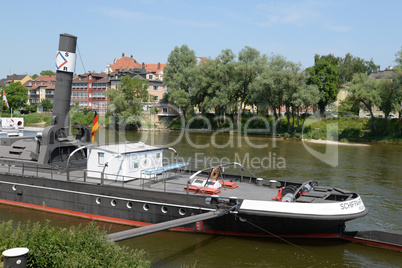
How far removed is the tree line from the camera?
58.1m

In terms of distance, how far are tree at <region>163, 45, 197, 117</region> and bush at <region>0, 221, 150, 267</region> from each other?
67.9 m

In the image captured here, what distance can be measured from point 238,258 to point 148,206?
17.1 feet

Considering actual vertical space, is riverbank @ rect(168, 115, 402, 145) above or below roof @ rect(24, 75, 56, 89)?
below

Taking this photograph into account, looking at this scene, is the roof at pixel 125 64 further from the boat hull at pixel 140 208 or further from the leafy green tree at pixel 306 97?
the boat hull at pixel 140 208

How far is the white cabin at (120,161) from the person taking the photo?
62.9 feet

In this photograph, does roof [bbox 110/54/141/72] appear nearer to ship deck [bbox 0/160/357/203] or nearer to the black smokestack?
the black smokestack

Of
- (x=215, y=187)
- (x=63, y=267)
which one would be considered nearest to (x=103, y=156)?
(x=215, y=187)

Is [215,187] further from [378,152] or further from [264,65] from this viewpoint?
[264,65]

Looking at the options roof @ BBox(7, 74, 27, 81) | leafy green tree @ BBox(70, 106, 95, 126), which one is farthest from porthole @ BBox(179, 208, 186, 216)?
roof @ BBox(7, 74, 27, 81)

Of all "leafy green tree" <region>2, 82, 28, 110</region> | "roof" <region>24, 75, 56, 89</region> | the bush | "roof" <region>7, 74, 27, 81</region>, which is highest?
"roof" <region>7, 74, 27, 81</region>

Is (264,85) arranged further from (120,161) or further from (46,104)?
(46,104)

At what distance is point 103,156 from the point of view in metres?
19.5

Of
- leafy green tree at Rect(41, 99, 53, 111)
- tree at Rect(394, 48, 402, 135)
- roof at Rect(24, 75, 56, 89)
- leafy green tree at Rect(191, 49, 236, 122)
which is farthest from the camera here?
roof at Rect(24, 75, 56, 89)

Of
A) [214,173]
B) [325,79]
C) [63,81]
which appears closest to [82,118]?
[325,79]
